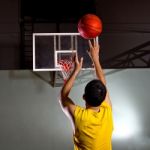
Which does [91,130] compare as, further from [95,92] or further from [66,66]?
[66,66]

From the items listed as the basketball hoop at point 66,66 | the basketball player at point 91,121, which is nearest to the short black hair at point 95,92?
the basketball player at point 91,121

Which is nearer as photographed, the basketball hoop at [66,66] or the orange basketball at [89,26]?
the orange basketball at [89,26]

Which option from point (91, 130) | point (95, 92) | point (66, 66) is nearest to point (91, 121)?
point (91, 130)

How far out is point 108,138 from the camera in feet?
7.43

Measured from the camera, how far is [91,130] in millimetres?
2211

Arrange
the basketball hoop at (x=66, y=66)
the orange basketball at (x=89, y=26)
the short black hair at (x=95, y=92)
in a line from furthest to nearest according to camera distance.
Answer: the basketball hoop at (x=66, y=66) < the orange basketball at (x=89, y=26) < the short black hair at (x=95, y=92)

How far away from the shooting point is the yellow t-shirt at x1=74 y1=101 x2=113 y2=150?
2.21m

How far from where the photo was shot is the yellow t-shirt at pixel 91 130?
2.21m

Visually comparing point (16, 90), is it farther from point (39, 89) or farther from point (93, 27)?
point (93, 27)

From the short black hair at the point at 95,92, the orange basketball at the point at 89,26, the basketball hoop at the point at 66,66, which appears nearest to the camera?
the short black hair at the point at 95,92

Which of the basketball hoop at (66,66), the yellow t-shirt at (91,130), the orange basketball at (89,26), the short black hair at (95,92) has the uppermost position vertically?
the orange basketball at (89,26)

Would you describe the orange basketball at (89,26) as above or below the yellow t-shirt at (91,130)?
above

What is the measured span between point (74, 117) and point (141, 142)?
5242mm

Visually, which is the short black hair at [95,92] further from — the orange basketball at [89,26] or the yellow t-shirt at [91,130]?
the orange basketball at [89,26]
